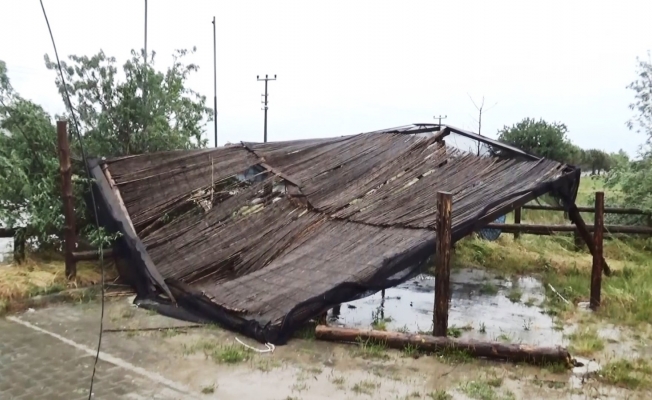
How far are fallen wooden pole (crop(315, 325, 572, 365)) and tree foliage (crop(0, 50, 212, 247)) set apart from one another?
4063 mm

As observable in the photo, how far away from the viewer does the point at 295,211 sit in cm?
750

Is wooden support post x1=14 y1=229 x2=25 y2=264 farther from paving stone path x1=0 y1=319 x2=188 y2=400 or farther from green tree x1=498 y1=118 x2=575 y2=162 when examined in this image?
green tree x1=498 y1=118 x2=575 y2=162

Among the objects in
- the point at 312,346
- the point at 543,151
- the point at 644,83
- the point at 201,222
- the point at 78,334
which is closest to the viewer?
the point at 312,346

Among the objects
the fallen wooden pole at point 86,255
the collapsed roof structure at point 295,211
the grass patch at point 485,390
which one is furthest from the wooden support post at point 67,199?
the grass patch at point 485,390

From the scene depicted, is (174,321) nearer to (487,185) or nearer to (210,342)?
(210,342)

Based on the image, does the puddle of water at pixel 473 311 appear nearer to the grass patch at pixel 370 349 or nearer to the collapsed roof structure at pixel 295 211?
the grass patch at pixel 370 349

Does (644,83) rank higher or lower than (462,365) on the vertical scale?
higher

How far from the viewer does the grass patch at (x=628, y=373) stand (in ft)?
15.7

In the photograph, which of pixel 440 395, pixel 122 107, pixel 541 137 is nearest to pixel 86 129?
pixel 122 107

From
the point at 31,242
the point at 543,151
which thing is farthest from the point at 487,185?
the point at 543,151

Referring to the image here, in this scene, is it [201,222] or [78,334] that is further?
[201,222]

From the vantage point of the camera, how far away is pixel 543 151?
14.1m

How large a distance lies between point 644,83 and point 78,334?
1016cm

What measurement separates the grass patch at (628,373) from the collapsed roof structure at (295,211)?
174 cm
